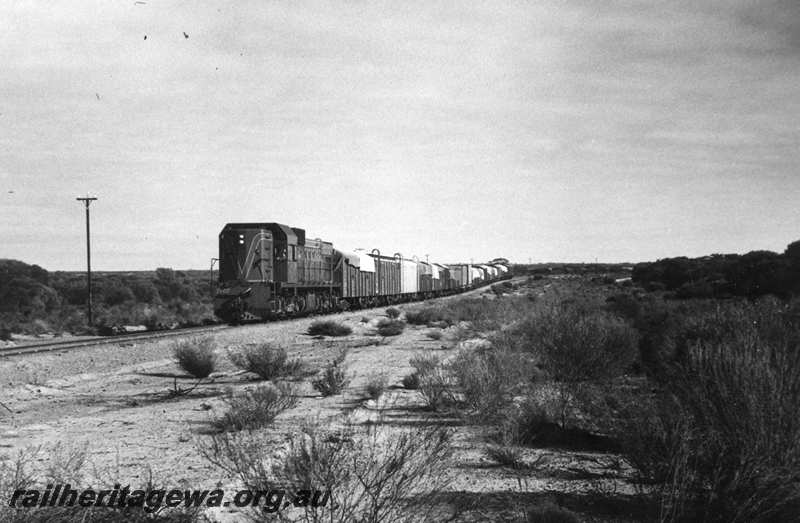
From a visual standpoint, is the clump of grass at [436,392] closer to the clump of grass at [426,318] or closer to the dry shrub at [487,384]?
the dry shrub at [487,384]

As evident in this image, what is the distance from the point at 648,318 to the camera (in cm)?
2181

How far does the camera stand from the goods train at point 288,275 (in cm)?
2836

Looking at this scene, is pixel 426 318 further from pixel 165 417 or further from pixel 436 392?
pixel 165 417

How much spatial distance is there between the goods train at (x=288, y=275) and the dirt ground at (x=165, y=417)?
24.4 feet

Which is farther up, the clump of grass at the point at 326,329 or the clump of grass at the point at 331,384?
the clump of grass at the point at 326,329

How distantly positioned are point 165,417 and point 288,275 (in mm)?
20917

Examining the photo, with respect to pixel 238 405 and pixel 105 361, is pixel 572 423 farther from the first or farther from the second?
pixel 105 361

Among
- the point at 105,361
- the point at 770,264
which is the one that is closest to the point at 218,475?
the point at 105,361

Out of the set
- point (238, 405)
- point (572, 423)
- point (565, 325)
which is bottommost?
point (572, 423)

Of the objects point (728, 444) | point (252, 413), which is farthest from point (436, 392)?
point (728, 444)

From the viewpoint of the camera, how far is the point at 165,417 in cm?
1071

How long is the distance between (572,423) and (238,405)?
17.9 ft

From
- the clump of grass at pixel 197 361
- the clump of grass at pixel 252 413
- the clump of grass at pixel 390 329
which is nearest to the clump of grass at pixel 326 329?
the clump of grass at pixel 390 329

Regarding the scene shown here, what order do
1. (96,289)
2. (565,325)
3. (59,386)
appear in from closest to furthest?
1. (565,325)
2. (59,386)
3. (96,289)
